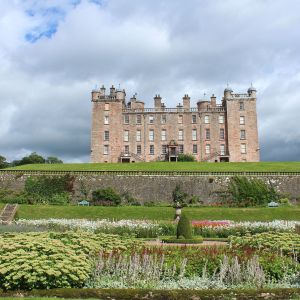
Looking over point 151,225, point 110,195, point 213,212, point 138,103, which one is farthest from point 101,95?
point 151,225

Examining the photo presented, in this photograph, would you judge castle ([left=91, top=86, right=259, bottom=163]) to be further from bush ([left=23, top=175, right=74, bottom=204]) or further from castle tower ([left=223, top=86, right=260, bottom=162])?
bush ([left=23, top=175, right=74, bottom=204])

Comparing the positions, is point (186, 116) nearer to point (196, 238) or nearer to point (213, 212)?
point (213, 212)

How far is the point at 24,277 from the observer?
9.31 metres

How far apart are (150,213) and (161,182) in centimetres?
1114

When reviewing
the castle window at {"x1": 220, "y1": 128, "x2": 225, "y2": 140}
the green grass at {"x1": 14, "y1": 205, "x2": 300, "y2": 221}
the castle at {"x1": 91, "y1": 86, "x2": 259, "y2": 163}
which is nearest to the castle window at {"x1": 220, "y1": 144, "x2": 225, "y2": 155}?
the castle at {"x1": 91, "y1": 86, "x2": 259, "y2": 163}

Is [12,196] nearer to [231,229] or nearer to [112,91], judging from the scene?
[231,229]

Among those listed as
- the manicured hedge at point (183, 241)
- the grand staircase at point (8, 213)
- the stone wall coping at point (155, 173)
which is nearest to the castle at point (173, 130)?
the stone wall coping at point (155, 173)

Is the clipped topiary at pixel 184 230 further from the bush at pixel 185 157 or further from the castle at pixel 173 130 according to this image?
the castle at pixel 173 130

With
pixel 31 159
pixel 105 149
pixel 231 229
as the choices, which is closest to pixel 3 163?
pixel 31 159

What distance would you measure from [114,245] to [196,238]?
748 cm

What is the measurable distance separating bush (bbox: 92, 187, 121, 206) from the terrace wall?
4.78 feet

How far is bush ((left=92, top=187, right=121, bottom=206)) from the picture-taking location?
39219 mm

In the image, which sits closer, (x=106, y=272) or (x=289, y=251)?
(x=106, y=272)

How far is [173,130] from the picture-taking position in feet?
211
